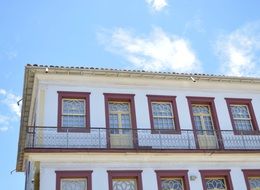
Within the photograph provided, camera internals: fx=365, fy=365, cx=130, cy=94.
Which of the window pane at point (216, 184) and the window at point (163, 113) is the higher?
the window at point (163, 113)

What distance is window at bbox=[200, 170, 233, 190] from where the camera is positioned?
15.4 meters

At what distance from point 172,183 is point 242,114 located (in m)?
5.47

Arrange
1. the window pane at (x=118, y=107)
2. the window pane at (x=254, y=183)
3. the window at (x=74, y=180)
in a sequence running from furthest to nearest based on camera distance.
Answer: the window pane at (x=118, y=107) < the window pane at (x=254, y=183) < the window at (x=74, y=180)

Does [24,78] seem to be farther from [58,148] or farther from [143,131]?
[143,131]

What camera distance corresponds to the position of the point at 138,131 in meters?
15.6

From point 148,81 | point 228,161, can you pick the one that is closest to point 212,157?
point 228,161

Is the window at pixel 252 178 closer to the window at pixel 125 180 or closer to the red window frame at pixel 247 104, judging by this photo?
the red window frame at pixel 247 104

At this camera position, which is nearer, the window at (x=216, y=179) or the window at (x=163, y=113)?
the window at (x=216, y=179)

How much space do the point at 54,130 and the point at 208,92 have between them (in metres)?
7.70

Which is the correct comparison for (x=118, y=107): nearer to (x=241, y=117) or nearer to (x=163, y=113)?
(x=163, y=113)

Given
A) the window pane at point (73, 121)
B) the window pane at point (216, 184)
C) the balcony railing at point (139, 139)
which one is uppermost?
the window pane at point (73, 121)

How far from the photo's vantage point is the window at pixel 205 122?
648 inches

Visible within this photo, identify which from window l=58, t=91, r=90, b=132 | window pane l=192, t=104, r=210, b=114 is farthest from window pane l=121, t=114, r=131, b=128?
window pane l=192, t=104, r=210, b=114

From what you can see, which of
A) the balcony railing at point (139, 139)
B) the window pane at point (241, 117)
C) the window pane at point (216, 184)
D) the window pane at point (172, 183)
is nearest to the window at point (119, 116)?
the balcony railing at point (139, 139)
